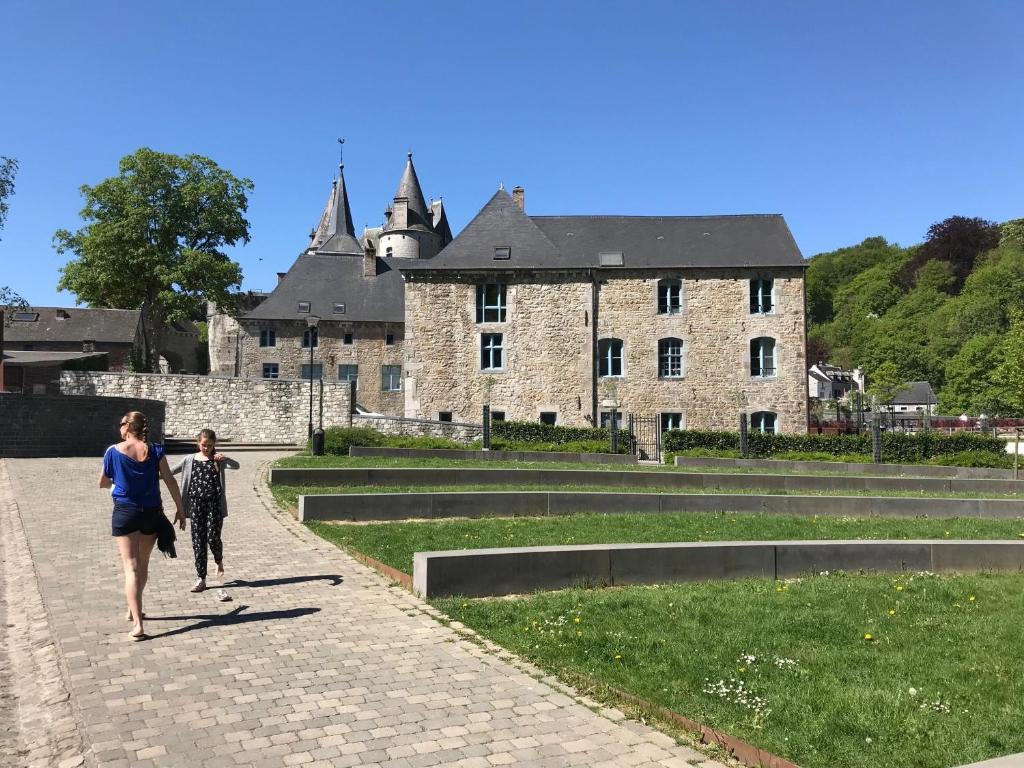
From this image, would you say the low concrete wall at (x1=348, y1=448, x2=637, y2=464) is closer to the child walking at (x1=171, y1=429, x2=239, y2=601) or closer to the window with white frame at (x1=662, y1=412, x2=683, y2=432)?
the window with white frame at (x1=662, y1=412, x2=683, y2=432)

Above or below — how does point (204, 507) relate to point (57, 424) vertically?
below

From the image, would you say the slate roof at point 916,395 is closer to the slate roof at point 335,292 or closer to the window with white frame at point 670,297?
the window with white frame at point 670,297

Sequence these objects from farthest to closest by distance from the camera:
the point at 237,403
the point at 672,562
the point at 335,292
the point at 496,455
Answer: the point at 335,292 → the point at 237,403 → the point at 496,455 → the point at 672,562

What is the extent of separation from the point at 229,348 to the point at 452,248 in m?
20.7

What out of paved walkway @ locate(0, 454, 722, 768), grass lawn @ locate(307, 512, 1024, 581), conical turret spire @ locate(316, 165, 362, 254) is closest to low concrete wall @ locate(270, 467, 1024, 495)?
grass lawn @ locate(307, 512, 1024, 581)

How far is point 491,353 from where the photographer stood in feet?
110

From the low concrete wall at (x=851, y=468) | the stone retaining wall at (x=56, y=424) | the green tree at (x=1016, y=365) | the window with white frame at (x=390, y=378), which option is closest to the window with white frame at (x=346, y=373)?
the window with white frame at (x=390, y=378)

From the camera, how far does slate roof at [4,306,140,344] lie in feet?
150

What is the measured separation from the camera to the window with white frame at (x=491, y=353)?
3359cm

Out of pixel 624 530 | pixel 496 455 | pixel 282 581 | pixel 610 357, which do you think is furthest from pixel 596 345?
pixel 282 581

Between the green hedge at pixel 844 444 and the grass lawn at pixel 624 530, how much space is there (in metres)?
14.1

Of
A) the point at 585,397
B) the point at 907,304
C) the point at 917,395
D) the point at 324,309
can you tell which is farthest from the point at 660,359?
the point at 907,304

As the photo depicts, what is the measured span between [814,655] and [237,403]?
27.4m

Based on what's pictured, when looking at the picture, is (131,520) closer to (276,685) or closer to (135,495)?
(135,495)
